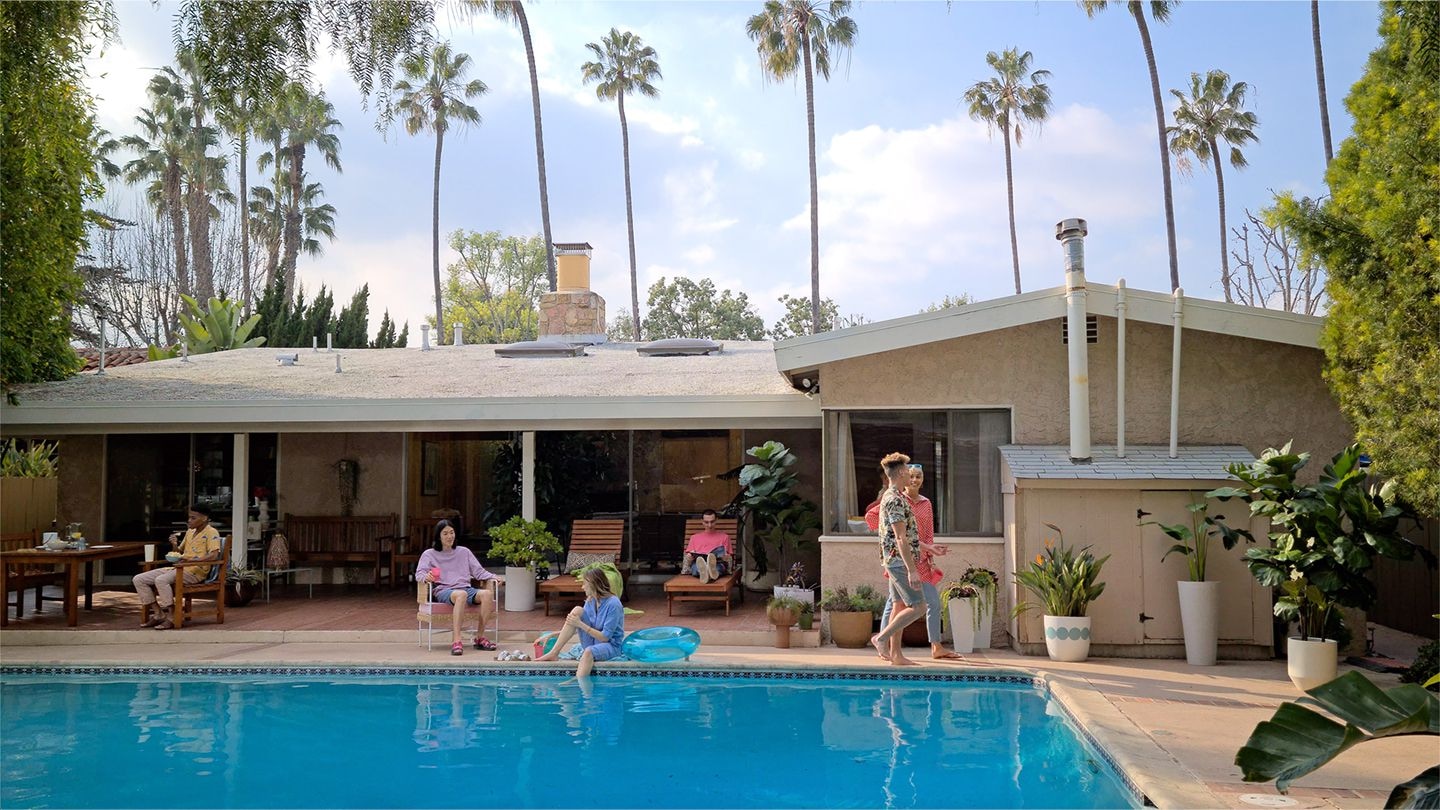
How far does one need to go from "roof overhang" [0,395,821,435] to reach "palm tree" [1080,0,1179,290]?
17.6 m

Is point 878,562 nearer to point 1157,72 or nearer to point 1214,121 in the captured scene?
point 1157,72

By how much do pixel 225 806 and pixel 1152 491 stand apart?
7333mm

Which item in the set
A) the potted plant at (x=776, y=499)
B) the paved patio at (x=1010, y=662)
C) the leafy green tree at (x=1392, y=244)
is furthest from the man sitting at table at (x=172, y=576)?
the leafy green tree at (x=1392, y=244)

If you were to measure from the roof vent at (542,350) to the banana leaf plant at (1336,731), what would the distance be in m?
12.3

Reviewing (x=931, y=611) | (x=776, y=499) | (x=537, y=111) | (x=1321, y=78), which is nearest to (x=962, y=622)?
(x=931, y=611)

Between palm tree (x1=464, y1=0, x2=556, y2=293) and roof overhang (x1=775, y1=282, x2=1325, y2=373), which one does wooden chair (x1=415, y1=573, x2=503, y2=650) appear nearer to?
roof overhang (x1=775, y1=282, x2=1325, y2=373)

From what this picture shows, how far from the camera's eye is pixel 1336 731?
119 inches

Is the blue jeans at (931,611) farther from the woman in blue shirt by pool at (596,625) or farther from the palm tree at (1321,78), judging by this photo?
the palm tree at (1321,78)

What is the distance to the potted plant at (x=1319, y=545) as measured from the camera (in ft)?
24.8

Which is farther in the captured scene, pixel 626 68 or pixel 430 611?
pixel 626 68

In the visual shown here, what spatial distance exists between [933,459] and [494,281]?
1575 inches

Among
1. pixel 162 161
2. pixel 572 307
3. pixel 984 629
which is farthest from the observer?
pixel 162 161

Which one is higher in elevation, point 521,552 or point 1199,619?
point 521,552

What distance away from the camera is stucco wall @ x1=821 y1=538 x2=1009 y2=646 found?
31.5ft
